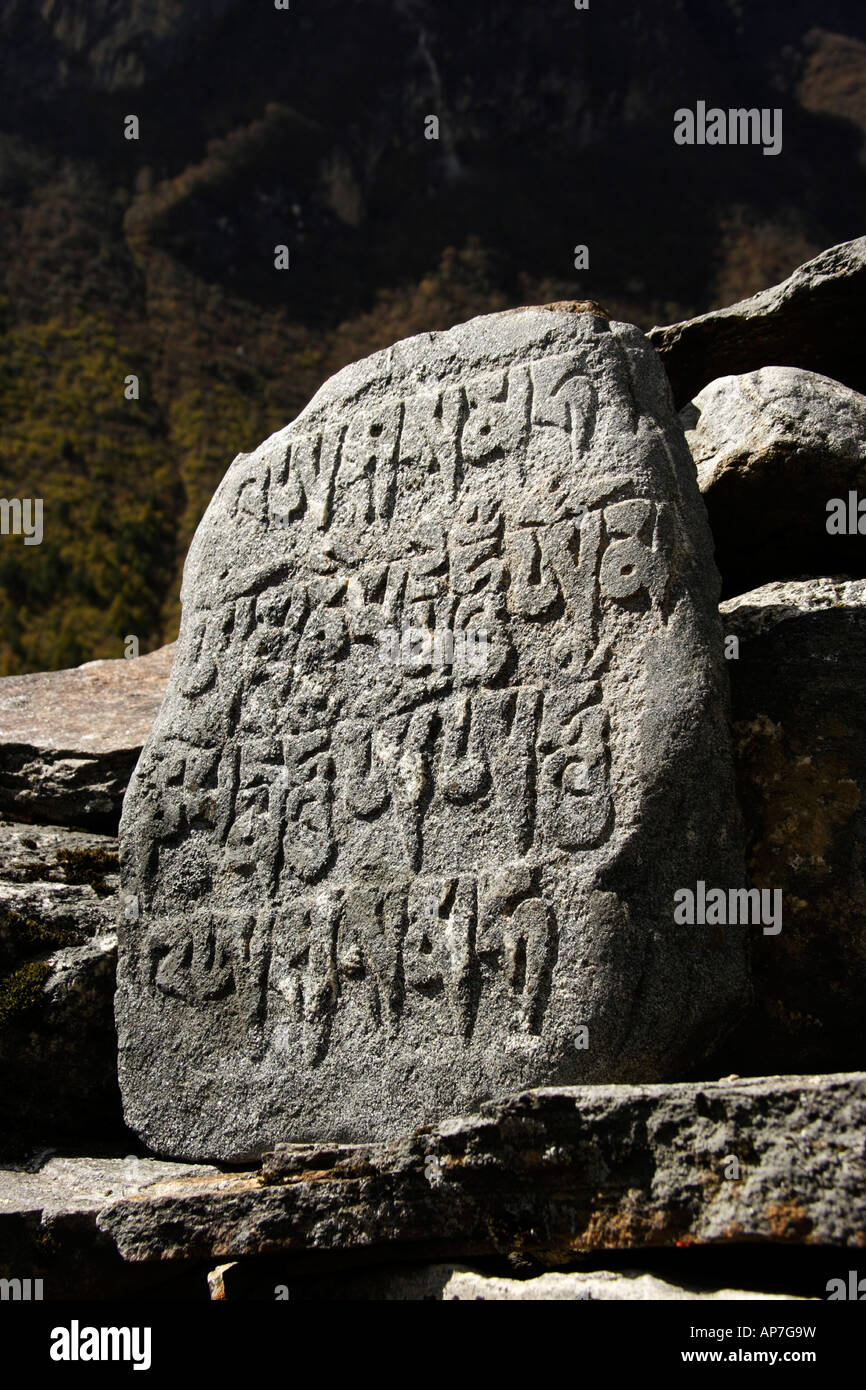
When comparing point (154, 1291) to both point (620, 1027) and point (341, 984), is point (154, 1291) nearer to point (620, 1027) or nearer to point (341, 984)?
point (341, 984)

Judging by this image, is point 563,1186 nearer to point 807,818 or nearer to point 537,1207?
point 537,1207

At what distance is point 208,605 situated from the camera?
3.51 meters

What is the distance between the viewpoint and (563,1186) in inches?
91.6

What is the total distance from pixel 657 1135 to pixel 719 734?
2.84 feet

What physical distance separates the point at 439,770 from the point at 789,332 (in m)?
2.12

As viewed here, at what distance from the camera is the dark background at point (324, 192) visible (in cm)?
2927

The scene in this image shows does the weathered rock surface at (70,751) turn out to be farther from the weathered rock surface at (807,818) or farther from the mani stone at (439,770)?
the weathered rock surface at (807,818)

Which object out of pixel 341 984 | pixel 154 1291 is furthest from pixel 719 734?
pixel 154 1291

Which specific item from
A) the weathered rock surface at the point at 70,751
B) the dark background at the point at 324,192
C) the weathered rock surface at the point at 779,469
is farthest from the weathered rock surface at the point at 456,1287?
the dark background at the point at 324,192

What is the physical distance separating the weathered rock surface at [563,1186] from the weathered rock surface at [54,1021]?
2.42ft

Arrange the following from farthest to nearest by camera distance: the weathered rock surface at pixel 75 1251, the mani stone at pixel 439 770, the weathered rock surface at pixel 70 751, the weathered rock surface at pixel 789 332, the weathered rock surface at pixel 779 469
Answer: the weathered rock surface at pixel 70 751 → the weathered rock surface at pixel 789 332 → the weathered rock surface at pixel 779 469 → the weathered rock surface at pixel 75 1251 → the mani stone at pixel 439 770

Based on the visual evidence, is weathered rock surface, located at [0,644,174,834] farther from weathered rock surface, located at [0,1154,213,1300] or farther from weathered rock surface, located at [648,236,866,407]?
weathered rock surface, located at [648,236,866,407]

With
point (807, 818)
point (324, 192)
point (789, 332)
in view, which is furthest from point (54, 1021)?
point (324, 192)

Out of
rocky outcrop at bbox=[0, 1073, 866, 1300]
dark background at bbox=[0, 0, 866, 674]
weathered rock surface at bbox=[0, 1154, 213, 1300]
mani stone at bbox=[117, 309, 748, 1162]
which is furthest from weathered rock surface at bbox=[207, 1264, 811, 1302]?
dark background at bbox=[0, 0, 866, 674]
